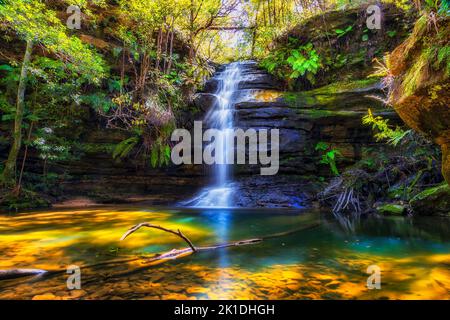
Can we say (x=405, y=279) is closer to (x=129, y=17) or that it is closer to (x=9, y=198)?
(x=9, y=198)

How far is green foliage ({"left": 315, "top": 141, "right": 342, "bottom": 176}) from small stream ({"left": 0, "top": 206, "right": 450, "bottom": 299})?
13.6 feet

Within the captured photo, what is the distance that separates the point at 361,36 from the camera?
1144cm

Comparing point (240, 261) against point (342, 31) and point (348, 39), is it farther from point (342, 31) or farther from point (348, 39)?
point (348, 39)

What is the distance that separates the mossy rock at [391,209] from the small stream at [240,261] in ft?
3.81

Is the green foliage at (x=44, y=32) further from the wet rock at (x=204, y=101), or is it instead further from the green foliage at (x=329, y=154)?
the green foliage at (x=329, y=154)

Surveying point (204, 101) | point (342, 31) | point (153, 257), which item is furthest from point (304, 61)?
point (153, 257)

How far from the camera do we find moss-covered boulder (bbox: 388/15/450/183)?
3.20m

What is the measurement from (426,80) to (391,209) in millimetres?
4639

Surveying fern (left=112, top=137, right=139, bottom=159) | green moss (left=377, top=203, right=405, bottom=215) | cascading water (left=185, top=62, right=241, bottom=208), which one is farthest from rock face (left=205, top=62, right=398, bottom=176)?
fern (left=112, top=137, right=139, bottom=159)

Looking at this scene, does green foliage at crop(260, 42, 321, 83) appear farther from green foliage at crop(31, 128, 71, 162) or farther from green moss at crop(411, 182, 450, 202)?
green foliage at crop(31, 128, 71, 162)

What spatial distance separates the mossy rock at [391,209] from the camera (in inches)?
270

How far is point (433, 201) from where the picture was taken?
6562 millimetres

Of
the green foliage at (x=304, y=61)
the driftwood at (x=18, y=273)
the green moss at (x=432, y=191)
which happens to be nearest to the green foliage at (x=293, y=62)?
the green foliage at (x=304, y=61)

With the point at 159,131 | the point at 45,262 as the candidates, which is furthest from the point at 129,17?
the point at 45,262
